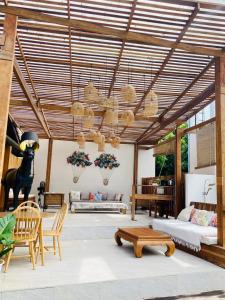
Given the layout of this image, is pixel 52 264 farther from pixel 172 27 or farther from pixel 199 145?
pixel 199 145

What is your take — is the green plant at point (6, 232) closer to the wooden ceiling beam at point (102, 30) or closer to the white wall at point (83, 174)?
the wooden ceiling beam at point (102, 30)

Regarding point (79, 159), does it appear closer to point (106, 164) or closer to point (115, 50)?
point (106, 164)

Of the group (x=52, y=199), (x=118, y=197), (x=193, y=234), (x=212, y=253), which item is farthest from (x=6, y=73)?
(x=118, y=197)

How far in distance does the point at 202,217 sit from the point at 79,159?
7.53 m

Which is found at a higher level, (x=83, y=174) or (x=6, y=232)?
(x=83, y=174)

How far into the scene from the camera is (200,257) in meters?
4.67

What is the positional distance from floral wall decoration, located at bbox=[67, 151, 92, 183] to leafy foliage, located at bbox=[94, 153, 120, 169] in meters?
0.43

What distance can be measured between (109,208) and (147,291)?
687 centimetres

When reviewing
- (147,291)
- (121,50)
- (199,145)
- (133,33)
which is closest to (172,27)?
(133,33)

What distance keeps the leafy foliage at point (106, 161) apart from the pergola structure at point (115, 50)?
Result: 5158mm

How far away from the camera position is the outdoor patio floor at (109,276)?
3027 millimetres

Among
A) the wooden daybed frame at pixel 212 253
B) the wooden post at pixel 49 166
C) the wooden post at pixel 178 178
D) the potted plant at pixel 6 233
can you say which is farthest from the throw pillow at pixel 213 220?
the wooden post at pixel 49 166

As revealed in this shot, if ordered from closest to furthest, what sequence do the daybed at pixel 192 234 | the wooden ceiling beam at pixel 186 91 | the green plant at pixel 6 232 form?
the green plant at pixel 6 232
the daybed at pixel 192 234
the wooden ceiling beam at pixel 186 91

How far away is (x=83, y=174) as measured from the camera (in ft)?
40.2
